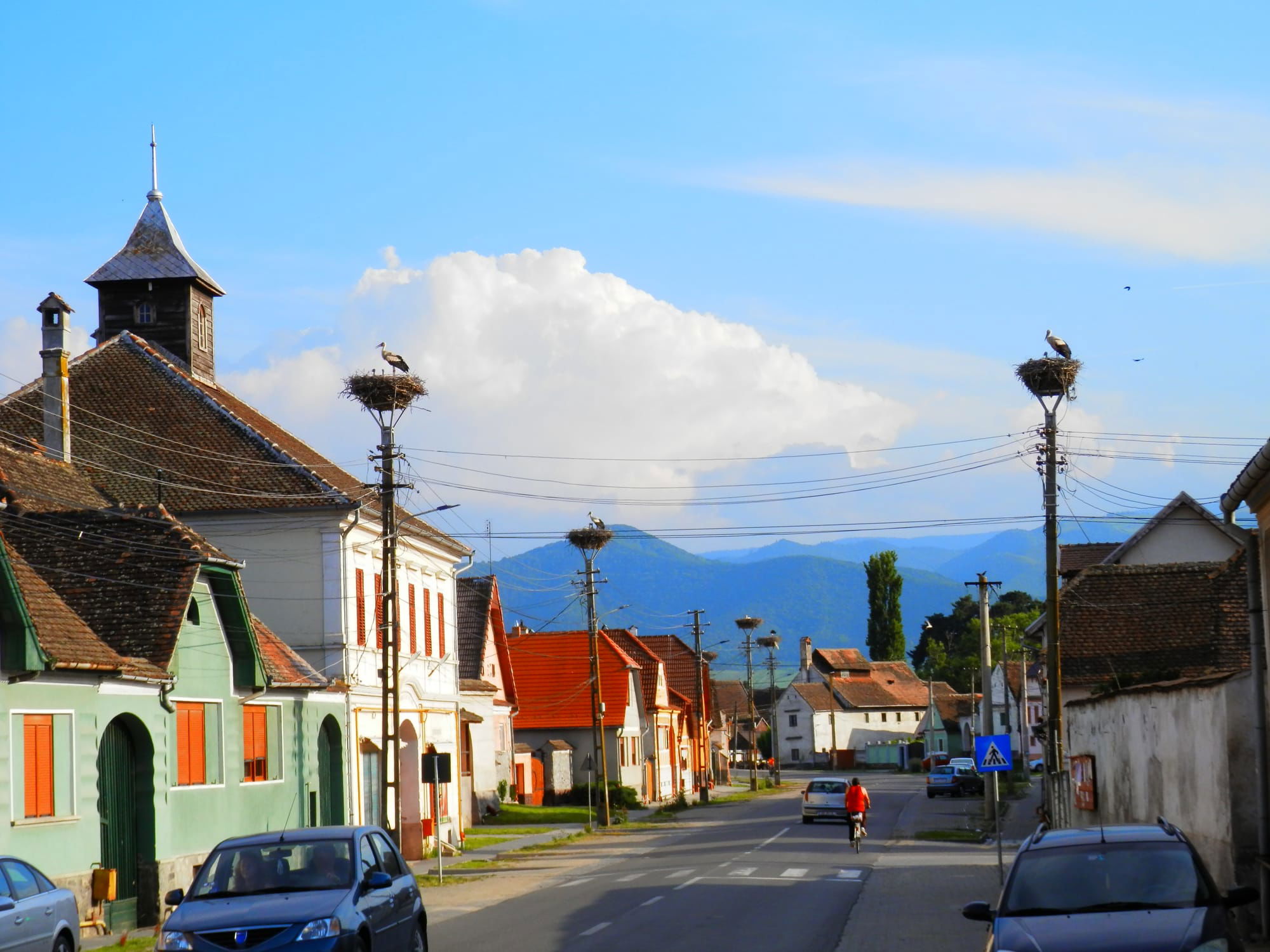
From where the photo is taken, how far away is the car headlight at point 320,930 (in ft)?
43.0

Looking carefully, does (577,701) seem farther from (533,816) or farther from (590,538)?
(590,538)

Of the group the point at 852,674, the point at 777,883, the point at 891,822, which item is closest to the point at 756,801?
the point at 891,822

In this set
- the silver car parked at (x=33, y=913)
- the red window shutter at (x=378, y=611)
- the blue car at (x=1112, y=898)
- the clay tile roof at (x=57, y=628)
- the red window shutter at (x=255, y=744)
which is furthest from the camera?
the red window shutter at (x=378, y=611)

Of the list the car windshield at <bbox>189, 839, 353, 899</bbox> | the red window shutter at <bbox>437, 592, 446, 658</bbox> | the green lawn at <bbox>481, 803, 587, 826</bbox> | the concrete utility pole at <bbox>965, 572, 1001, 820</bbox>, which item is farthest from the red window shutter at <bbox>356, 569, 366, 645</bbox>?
the car windshield at <bbox>189, 839, 353, 899</bbox>

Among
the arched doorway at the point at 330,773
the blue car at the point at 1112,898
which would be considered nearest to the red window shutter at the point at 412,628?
the arched doorway at the point at 330,773

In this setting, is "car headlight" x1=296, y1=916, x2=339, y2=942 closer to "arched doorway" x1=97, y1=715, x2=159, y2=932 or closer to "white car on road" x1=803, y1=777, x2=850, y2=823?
"arched doorway" x1=97, y1=715, x2=159, y2=932

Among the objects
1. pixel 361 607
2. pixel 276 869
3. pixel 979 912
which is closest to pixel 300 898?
pixel 276 869

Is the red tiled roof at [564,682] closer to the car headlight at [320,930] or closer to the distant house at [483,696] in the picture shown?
the distant house at [483,696]

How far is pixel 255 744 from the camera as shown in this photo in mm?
30141

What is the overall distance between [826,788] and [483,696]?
40.4 ft

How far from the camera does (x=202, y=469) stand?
1485 inches

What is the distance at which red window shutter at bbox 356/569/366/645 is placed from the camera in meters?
37.8

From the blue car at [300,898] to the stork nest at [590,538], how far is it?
36.7m

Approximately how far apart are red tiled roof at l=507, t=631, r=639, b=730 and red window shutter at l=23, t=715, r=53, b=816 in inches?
1773
